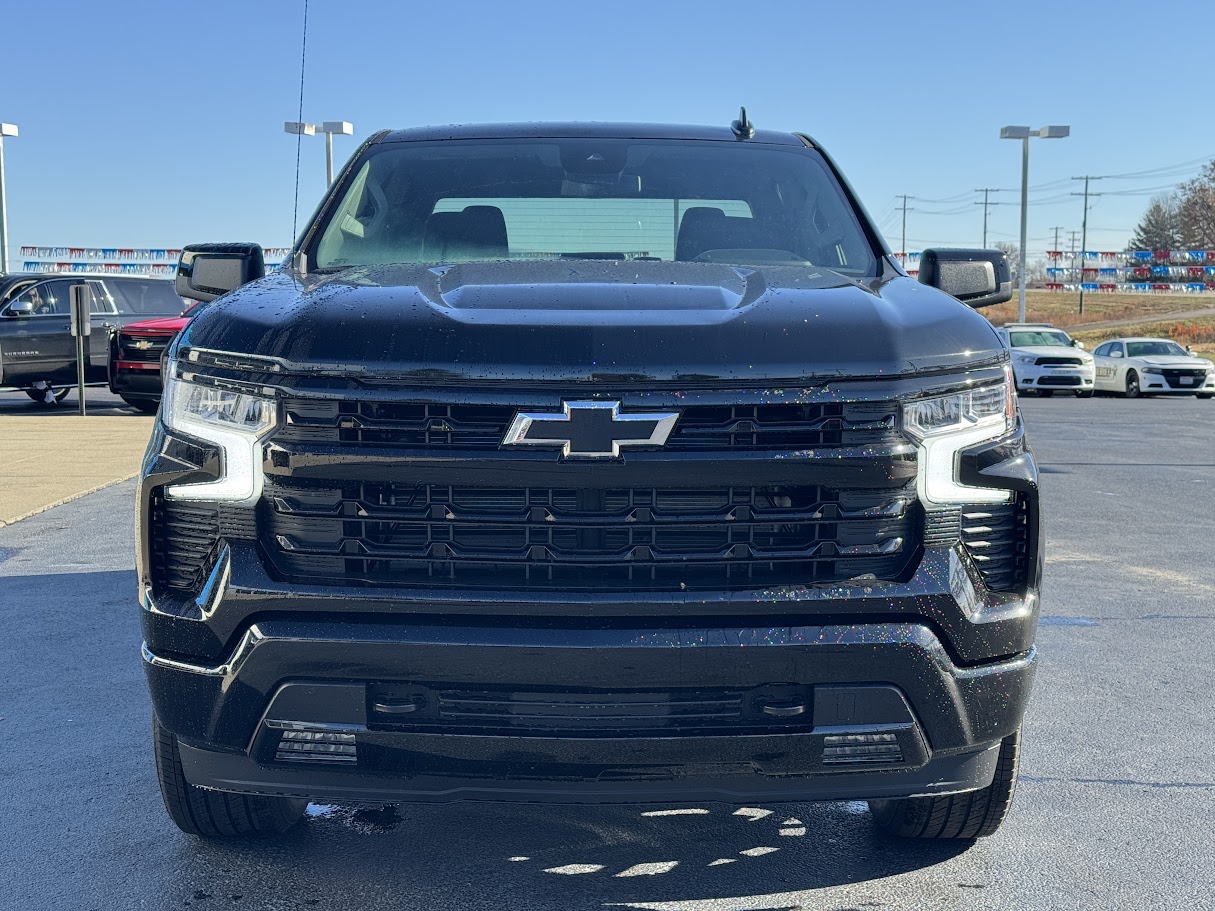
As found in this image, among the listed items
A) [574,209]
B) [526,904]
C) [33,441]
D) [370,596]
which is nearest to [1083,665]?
[574,209]

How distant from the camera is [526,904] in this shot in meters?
3.15

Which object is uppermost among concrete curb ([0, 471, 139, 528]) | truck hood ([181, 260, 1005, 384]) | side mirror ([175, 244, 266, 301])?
side mirror ([175, 244, 266, 301])

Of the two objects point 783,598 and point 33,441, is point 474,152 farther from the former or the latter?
point 33,441

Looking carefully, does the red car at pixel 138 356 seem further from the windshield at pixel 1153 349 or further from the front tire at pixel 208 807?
the windshield at pixel 1153 349

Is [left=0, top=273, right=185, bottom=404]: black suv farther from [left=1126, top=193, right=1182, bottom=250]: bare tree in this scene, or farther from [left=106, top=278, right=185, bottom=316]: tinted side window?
[left=1126, top=193, right=1182, bottom=250]: bare tree

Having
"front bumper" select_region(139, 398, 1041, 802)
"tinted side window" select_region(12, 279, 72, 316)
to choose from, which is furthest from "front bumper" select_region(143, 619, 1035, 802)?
"tinted side window" select_region(12, 279, 72, 316)

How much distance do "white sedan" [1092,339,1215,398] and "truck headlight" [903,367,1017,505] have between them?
28045 mm

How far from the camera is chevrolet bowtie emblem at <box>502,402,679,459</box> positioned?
8.83ft

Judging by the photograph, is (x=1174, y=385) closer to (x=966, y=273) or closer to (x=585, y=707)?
(x=966, y=273)

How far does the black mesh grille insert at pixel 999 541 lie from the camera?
112 inches

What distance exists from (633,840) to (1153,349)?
29.3 metres

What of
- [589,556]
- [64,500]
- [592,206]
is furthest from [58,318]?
[589,556]

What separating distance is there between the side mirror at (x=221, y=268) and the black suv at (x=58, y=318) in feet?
50.9

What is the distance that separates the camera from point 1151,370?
29.1 metres
